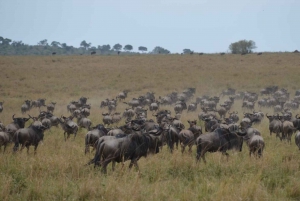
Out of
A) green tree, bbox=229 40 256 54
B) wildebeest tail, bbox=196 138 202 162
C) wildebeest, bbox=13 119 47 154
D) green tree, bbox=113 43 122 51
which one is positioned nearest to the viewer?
wildebeest tail, bbox=196 138 202 162

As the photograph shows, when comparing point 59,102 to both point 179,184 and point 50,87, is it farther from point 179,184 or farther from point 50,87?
point 179,184

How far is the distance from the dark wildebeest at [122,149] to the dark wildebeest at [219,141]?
202 centimetres

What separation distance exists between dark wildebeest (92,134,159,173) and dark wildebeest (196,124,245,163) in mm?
2020

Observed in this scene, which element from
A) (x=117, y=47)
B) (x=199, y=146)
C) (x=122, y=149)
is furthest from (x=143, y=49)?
(x=122, y=149)

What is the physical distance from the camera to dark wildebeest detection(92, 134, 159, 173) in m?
8.91

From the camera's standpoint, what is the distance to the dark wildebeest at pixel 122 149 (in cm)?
891

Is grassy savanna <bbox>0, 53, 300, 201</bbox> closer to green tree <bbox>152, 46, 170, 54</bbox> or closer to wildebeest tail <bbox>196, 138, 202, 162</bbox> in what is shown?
wildebeest tail <bbox>196, 138, 202, 162</bbox>

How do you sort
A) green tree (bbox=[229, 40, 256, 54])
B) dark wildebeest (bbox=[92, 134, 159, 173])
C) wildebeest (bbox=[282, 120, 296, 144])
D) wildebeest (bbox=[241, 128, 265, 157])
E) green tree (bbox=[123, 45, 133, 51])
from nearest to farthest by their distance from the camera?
dark wildebeest (bbox=[92, 134, 159, 173]) → wildebeest (bbox=[241, 128, 265, 157]) → wildebeest (bbox=[282, 120, 296, 144]) → green tree (bbox=[229, 40, 256, 54]) → green tree (bbox=[123, 45, 133, 51])

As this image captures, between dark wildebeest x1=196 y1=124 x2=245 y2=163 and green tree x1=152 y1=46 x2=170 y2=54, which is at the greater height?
green tree x1=152 y1=46 x2=170 y2=54

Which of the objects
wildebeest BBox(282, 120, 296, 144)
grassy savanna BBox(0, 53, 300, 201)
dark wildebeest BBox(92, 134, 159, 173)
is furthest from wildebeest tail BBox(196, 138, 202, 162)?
wildebeest BBox(282, 120, 296, 144)

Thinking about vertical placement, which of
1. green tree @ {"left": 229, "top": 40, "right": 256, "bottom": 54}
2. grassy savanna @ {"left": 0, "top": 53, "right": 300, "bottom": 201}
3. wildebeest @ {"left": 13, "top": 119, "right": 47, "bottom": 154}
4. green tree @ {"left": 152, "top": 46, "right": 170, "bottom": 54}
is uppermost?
green tree @ {"left": 152, "top": 46, "right": 170, "bottom": 54}

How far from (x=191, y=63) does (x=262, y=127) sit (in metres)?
45.1

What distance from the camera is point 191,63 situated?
205 feet

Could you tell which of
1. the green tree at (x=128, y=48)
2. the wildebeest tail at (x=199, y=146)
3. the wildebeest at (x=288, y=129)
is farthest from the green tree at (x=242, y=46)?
the wildebeest tail at (x=199, y=146)
